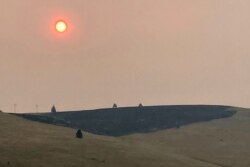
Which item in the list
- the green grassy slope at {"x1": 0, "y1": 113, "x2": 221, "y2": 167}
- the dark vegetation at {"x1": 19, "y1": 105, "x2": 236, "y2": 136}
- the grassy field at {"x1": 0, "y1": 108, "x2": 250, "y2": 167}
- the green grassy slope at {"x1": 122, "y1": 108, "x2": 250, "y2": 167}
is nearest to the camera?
the green grassy slope at {"x1": 0, "y1": 113, "x2": 221, "y2": 167}

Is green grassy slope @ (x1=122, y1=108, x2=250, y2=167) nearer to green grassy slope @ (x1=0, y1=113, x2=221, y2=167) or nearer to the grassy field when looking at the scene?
the grassy field

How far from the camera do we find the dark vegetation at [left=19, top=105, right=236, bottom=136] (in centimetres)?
12112

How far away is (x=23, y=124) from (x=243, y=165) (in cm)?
3494

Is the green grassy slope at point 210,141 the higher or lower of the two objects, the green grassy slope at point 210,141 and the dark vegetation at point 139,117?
the lower

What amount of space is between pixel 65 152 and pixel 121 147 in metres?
12.4

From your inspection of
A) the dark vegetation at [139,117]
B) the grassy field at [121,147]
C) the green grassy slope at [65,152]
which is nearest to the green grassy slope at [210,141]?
the grassy field at [121,147]

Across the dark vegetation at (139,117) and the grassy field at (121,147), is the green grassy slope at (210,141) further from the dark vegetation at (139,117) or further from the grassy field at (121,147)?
the dark vegetation at (139,117)

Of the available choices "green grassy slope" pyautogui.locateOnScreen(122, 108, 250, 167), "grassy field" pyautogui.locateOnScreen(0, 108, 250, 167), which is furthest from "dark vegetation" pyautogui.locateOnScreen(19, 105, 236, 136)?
"grassy field" pyautogui.locateOnScreen(0, 108, 250, 167)

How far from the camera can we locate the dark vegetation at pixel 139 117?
397 ft

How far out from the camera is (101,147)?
75.8 m

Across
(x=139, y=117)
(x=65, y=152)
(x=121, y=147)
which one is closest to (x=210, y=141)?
(x=121, y=147)

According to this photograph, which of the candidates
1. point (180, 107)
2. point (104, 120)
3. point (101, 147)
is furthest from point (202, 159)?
→ point (180, 107)

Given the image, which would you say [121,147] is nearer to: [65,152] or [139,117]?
[65,152]

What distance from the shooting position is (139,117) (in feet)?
439
